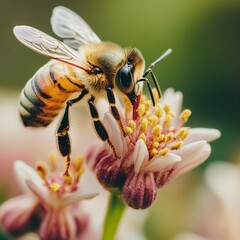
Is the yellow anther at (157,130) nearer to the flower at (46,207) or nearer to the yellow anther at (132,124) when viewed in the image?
the yellow anther at (132,124)

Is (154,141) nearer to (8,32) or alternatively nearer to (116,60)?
(116,60)


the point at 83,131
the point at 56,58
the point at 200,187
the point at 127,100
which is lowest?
the point at 200,187

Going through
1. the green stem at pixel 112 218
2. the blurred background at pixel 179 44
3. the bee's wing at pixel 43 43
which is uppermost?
the bee's wing at pixel 43 43

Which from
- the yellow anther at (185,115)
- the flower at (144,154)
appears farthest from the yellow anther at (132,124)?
the yellow anther at (185,115)

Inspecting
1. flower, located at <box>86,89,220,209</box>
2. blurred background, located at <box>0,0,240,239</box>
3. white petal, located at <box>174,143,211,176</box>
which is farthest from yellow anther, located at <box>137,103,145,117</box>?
blurred background, located at <box>0,0,240,239</box>

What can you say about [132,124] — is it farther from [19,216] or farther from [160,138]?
[19,216]

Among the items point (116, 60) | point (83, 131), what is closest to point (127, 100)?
point (116, 60)
